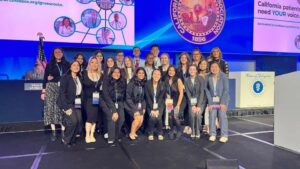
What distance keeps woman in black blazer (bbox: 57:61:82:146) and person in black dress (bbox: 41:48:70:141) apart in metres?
0.32

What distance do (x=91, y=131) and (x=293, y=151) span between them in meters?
2.69

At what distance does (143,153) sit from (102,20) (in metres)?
2.96

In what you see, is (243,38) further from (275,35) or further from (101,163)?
(101,163)

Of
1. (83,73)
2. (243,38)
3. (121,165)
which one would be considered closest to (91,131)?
(83,73)

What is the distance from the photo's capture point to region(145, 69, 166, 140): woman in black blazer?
362 centimetres

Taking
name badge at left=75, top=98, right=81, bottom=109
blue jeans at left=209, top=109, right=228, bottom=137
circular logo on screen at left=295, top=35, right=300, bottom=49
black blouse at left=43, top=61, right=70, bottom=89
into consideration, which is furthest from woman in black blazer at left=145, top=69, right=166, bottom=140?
circular logo on screen at left=295, top=35, right=300, bottom=49

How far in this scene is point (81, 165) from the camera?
→ 2652 millimetres

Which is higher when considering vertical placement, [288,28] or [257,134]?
[288,28]

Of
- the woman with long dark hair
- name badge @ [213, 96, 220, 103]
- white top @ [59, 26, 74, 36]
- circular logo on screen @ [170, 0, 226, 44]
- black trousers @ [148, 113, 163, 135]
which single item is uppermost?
circular logo on screen @ [170, 0, 226, 44]

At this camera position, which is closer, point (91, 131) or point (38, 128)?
point (91, 131)

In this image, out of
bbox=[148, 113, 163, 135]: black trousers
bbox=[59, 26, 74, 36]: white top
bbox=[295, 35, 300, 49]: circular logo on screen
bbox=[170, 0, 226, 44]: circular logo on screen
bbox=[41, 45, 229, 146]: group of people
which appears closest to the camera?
bbox=[41, 45, 229, 146]: group of people

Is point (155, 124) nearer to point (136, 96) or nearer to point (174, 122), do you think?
point (174, 122)

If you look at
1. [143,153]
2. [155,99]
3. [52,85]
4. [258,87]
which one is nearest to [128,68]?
[155,99]

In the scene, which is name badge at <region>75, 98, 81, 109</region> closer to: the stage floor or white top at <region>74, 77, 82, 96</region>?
white top at <region>74, 77, 82, 96</region>
